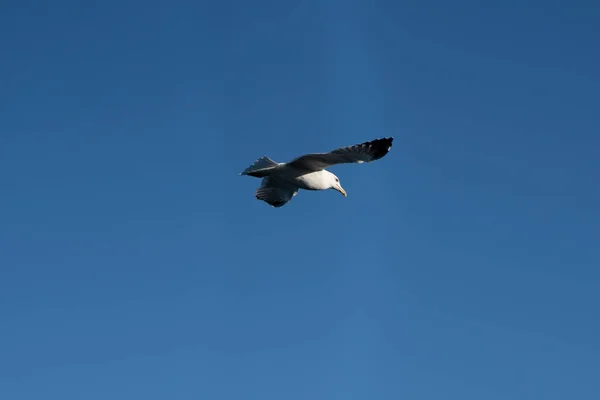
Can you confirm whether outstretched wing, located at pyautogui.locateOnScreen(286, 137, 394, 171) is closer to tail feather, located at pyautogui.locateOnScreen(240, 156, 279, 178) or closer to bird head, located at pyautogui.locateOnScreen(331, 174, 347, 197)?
tail feather, located at pyautogui.locateOnScreen(240, 156, 279, 178)

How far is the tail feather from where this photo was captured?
30203 mm

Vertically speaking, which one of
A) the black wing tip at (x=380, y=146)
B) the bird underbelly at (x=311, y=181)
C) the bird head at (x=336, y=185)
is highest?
the bird head at (x=336, y=185)

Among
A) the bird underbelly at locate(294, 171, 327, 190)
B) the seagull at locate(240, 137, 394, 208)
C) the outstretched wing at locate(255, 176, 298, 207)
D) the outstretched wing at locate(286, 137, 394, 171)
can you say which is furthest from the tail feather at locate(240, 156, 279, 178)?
the outstretched wing at locate(286, 137, 394, 171)

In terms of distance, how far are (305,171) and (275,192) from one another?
A: 223 centimetres

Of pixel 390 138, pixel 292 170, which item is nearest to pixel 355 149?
pixel 390 138

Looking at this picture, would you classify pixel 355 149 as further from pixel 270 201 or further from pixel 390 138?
pixel 270 201

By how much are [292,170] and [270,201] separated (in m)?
2.66

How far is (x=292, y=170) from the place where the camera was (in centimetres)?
2975

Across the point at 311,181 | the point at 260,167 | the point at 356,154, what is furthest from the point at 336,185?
the point at 356,154

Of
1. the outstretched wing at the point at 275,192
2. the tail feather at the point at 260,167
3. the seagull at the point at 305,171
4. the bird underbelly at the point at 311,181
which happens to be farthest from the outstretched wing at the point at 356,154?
the outstretched wing at the point at 275,192

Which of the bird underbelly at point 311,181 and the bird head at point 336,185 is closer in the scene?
the bird underbelly at point 311,181

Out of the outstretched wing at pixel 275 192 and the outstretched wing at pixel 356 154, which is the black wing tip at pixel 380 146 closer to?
the outstretched wing at pixel 356 154

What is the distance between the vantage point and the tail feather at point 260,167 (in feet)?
99.1

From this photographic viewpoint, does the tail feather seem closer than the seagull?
No
